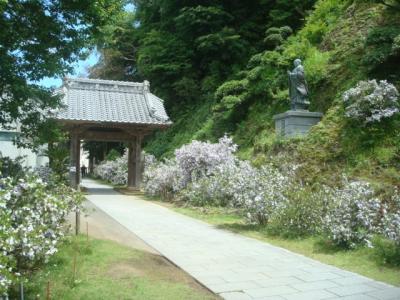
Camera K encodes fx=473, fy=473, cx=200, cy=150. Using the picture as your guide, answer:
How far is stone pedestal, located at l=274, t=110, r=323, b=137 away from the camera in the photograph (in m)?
14.1

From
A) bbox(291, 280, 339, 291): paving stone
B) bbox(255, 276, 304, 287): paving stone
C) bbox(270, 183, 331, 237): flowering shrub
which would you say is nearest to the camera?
bbox(291, 280, 339, 291): paving stone

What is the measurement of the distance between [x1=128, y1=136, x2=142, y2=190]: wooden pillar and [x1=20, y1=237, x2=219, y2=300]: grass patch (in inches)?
554

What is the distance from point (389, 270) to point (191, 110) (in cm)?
2183

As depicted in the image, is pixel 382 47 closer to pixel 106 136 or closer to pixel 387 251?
pixel 387 251

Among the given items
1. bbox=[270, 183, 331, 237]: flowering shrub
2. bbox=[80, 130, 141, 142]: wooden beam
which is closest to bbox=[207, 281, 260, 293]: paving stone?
bbox=[270, 183, 331, 237]: flowering shrub

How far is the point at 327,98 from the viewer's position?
15.3 meters

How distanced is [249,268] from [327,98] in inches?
382

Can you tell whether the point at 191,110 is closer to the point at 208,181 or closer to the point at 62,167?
Answer: the point at 208,181

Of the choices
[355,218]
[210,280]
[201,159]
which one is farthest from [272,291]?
[201,159]

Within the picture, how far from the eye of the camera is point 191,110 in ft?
91.6

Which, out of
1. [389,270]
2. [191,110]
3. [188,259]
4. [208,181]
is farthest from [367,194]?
[191,110]

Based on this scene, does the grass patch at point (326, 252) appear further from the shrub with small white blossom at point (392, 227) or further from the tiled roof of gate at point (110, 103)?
the tiled roof of gate at point (110, 103)

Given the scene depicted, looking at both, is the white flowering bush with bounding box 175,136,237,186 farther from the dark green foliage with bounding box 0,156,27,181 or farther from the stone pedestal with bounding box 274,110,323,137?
the dark green foliage with bounding box 0,156,27,181

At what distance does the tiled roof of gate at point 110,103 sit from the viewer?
20.8m
